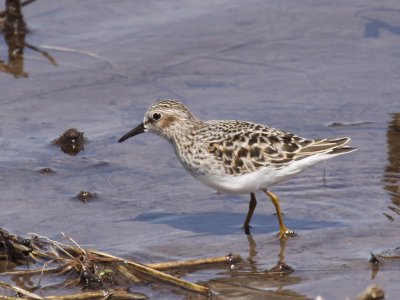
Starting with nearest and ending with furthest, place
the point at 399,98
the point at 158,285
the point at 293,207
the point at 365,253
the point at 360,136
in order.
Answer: the point at 158,285
the point at 365,253
the point at 293,207
the point at 360,136
the point at 399,98

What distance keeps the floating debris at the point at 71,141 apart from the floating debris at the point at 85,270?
2339 millimetres

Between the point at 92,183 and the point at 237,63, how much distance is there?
309 cm

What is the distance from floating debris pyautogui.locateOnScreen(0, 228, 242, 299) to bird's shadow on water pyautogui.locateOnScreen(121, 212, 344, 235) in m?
0.79

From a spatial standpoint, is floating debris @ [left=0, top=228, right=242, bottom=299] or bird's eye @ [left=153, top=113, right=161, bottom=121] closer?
floating debris @ [left=0, top=228, right=242, bottom=299]

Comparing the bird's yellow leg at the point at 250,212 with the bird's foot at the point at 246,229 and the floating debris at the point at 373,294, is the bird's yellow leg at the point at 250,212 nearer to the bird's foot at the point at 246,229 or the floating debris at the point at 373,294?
the bird's foot at the point at 246,229

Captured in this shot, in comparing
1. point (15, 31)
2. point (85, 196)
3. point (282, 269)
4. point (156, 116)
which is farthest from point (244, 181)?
point (15, 31)

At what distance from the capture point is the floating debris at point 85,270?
6.32 m

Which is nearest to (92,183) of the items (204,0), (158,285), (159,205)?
(159,205)

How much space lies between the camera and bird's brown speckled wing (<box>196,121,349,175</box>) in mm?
7617

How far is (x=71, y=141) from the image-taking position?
364 inches

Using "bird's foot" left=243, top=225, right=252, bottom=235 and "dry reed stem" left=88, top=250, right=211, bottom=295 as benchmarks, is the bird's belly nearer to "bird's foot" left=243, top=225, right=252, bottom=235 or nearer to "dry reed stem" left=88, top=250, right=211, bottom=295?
"bird's foot" left=243, top=225, right=252, bottom=235

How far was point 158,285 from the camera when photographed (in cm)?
645

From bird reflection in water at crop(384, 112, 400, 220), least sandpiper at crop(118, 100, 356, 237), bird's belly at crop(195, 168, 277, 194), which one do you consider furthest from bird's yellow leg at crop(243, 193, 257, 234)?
bird reflection in water at crop(384, 112, 400, 220)

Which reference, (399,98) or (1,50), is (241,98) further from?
(1,50)
